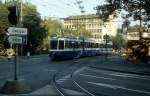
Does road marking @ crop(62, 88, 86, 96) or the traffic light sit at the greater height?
the traffic light

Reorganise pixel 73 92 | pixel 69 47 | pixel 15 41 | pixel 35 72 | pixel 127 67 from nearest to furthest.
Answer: pixel 73 92, pixel 15 41, pixel 35 72, pixel 127 67, pixel 69 47

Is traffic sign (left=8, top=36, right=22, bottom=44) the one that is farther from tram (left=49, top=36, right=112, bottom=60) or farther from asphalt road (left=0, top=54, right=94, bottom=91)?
tram (left=49, top=36, right=112, bottom=60)

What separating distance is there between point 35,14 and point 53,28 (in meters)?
43.5

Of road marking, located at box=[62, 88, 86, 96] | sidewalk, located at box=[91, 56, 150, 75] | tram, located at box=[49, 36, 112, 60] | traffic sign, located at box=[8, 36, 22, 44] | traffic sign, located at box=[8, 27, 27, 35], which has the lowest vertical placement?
sidewalk, located at box=[91, 56, 150, 75]

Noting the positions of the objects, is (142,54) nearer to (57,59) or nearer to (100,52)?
(57,59)

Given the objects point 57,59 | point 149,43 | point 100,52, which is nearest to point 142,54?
point 149,43

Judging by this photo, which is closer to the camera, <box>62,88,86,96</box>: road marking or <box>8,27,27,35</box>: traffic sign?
<box>62,88,86,96</box>: road marking

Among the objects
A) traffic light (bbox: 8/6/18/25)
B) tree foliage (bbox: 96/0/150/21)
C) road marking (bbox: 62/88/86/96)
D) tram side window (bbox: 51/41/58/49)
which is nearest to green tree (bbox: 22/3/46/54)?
tram side window (bbox: 51/41/58/49)

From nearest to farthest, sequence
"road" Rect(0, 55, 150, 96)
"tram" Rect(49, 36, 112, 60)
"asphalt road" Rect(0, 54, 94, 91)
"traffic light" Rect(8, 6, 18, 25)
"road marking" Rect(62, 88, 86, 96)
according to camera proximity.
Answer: "road marking" Rect(62, 88, 86, 96), "traffic light" Rect(8, 6, 18, 25), "road" Rect(0, 55, 150, 96), "asphalt road" Rect(0, 54, 94, 91), "tram" Rect(49, 36, 112, 60)

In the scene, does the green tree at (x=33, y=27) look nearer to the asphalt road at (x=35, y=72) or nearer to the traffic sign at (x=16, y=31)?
the asphalt road at (x=35, y=72)

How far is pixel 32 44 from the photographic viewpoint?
73.5 metres

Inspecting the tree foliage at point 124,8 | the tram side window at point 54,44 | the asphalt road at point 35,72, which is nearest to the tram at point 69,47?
the tram side window at point 54,44

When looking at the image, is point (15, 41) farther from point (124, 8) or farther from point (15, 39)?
point (124, 8)

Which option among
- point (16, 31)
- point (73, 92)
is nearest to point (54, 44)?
point (16, 31)
